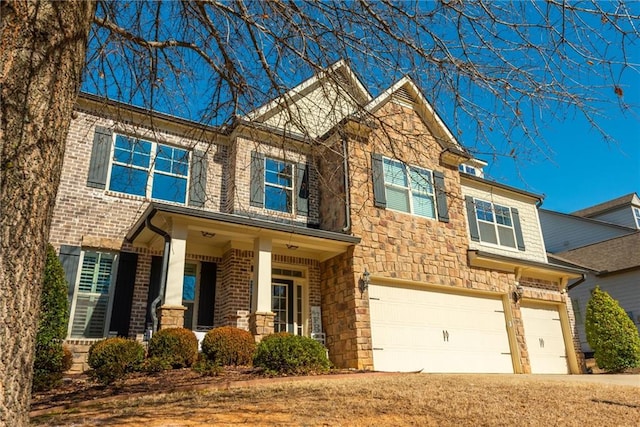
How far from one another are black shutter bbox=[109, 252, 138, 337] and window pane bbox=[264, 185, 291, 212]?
363 centimetres

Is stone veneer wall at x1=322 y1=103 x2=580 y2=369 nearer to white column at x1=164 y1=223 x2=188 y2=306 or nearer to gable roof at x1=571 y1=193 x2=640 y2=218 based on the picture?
white column at x1=164 y1=223 x2=188 y2=306

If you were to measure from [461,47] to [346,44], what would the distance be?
1.14 meters

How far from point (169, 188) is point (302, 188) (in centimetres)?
349

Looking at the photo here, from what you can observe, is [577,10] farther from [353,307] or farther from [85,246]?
[85,246]

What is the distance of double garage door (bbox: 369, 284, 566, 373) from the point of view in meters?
10.6

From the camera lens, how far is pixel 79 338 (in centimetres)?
892

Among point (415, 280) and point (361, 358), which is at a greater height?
point (415, 280)

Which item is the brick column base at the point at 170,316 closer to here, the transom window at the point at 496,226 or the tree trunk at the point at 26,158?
the tree trunk at the point at 26,158

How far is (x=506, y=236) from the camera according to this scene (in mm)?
15461

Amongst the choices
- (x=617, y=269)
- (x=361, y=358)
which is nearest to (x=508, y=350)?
(x=361, y=358)

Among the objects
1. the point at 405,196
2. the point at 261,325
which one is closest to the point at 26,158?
the point at 261,325

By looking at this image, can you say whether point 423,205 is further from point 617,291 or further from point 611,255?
point 611,255

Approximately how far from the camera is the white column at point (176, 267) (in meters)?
8.55

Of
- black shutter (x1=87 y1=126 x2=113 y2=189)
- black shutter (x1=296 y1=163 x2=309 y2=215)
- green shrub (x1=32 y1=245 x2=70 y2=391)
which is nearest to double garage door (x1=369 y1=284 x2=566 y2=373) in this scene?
black shutter (x1=296 y1=163 x2=309 y2=215)
